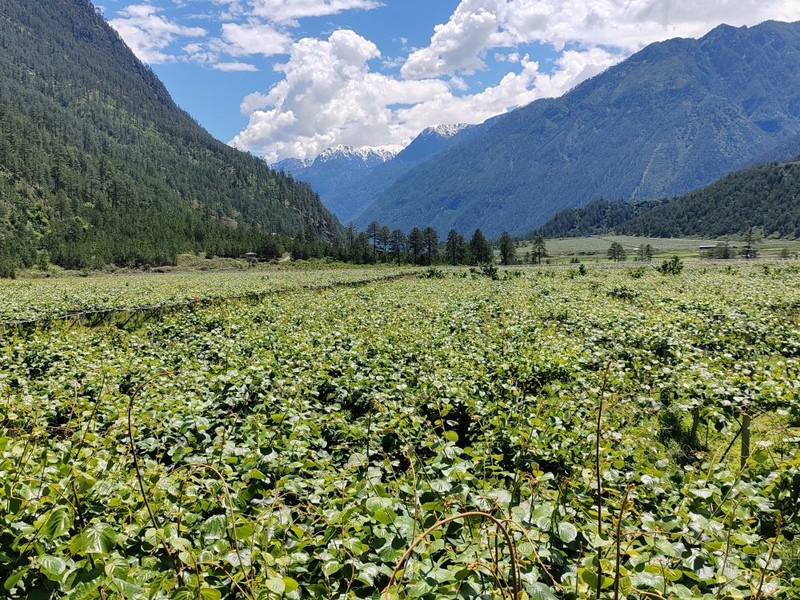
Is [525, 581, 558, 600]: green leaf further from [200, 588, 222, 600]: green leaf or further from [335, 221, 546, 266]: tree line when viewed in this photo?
[335, 221, 546, 266]: tree line

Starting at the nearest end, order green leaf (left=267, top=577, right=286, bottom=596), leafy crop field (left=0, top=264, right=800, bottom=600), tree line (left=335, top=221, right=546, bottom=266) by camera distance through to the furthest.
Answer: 1. green leaf (left=267, top=577, right=286, bottom=596)
2. leafy crop field (left=0, top=264, right=800, bottom=600)
3. tree line (left=335, top=221, right=546, bottom=266)

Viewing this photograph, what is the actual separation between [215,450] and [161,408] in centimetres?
240

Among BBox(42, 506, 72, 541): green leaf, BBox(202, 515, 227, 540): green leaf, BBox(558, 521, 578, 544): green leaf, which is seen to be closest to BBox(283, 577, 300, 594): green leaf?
BBox(202, 515, 227, 540): green leaf

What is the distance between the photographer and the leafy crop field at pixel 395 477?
117 inches

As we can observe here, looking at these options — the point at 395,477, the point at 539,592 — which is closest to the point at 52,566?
the point at 539,592

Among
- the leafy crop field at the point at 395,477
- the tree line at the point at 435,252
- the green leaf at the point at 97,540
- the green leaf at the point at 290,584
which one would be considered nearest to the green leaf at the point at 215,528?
the leafy crop field at the point at 395,477

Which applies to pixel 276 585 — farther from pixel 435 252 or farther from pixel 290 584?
pixel 435 252

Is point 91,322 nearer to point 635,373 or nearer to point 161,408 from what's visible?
point 161,408

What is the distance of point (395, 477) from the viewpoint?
16.9 ft

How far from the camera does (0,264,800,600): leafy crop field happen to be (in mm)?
2977

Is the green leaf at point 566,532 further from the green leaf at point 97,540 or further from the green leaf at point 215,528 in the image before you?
the green leaf at point 97,540

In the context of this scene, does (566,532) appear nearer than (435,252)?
Answer: Yes

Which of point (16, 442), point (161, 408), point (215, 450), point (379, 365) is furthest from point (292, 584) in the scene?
point (379, 365)

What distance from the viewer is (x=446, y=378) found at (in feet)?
28.9
